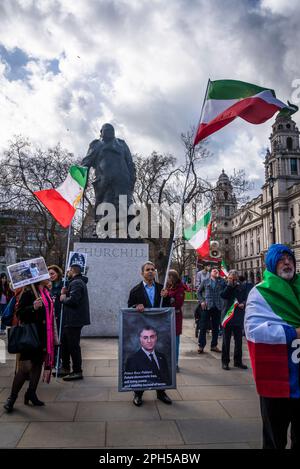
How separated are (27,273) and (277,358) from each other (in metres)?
3.37

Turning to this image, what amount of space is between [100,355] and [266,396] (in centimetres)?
559

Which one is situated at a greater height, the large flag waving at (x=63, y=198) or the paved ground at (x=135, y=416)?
the large flag waving at (x=63, y=198)

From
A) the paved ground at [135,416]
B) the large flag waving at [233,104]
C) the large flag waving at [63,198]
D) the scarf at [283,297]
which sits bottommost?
the paved ground at [135,416]

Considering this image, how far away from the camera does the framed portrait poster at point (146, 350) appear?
483 cm

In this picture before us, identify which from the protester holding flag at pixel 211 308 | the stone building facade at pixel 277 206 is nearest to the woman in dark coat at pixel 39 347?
the protester holding flag at pixel 211 308

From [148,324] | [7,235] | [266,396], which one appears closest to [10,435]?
[148,324]

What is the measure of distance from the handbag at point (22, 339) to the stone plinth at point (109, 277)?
5.45m

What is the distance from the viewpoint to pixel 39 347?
4.62 meters

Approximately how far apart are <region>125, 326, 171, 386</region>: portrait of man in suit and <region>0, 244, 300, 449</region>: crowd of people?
0.01 m

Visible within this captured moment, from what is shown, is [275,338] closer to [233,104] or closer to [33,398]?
[33,398]

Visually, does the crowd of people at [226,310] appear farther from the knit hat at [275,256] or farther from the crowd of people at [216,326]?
the knit hat at [275,256]

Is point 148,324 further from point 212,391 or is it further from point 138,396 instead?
point 212,391

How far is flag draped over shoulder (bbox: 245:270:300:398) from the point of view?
265cm

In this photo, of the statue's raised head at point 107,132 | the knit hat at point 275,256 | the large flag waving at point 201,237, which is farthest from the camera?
the large flag waving at point 201,237
